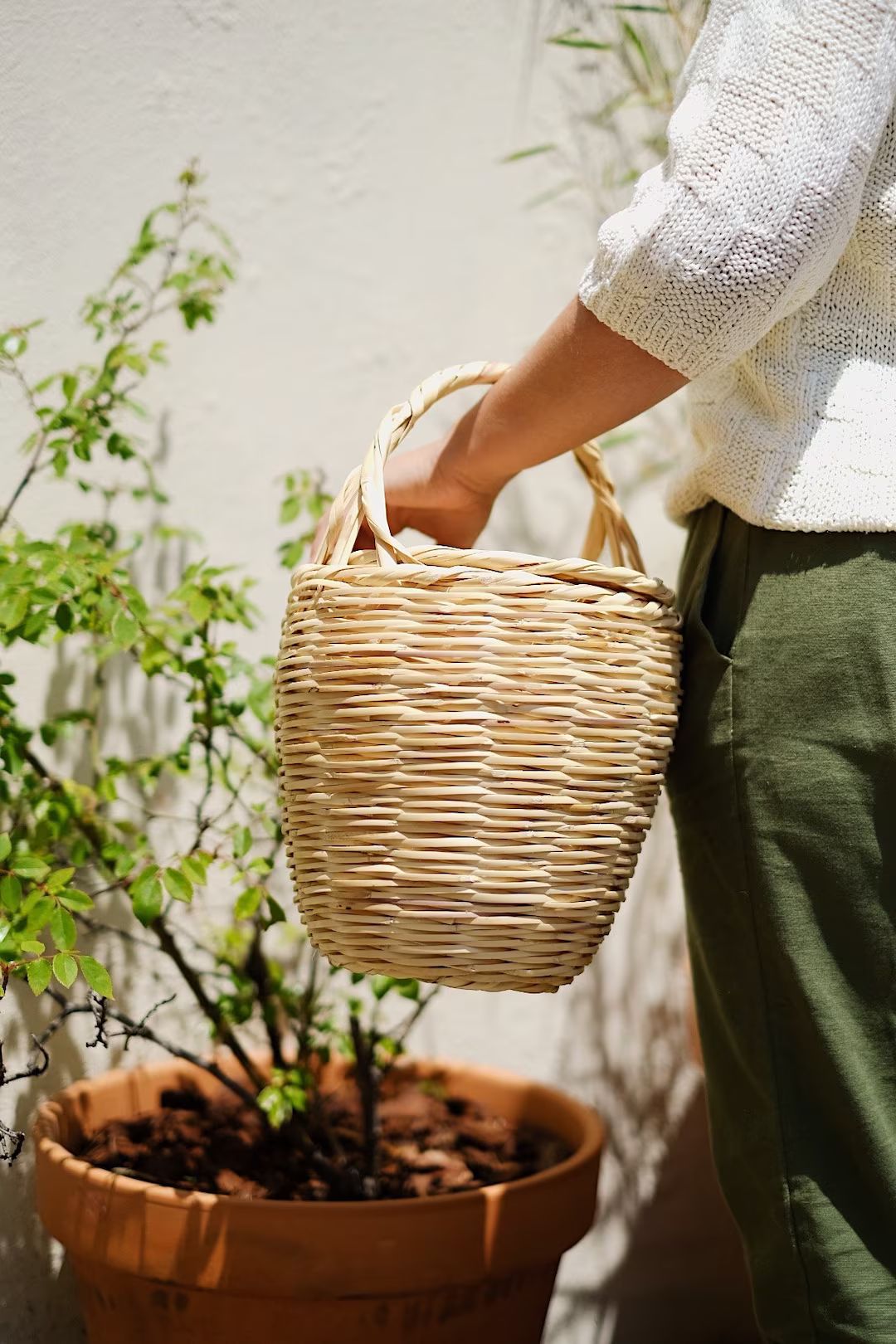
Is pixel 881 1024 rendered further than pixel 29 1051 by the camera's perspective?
No

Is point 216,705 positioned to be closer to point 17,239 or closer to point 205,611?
point 205,611

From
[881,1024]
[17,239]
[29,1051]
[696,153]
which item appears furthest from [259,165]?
[881,1024]

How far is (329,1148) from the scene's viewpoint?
1.19 m

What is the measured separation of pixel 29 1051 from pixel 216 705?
41 centimetres

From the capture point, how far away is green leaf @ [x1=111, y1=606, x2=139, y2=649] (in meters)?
0.93

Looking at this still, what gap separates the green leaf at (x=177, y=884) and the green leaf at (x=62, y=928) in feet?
0.35

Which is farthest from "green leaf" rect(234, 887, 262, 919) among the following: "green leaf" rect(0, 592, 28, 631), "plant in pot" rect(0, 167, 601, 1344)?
"green leaf" rect(0, 592, 28, 631)

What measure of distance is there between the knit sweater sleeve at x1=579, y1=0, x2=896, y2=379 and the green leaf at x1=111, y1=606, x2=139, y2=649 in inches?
18.2

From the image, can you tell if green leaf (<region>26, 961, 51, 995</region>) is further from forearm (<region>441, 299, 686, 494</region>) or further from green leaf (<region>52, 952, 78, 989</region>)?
forearm (<region>441, 299, 686, 494</region>)

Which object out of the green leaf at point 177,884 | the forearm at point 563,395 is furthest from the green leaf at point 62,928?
the forearm at point 563,395

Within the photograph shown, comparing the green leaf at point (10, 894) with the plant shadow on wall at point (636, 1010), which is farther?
the plant shadow on wall at point (636, 1010)

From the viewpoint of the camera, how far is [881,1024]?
76cm

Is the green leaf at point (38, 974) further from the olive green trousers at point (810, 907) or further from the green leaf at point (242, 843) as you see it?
the olive green trousers at point (810, 907)

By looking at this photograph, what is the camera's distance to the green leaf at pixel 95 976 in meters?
0.80
